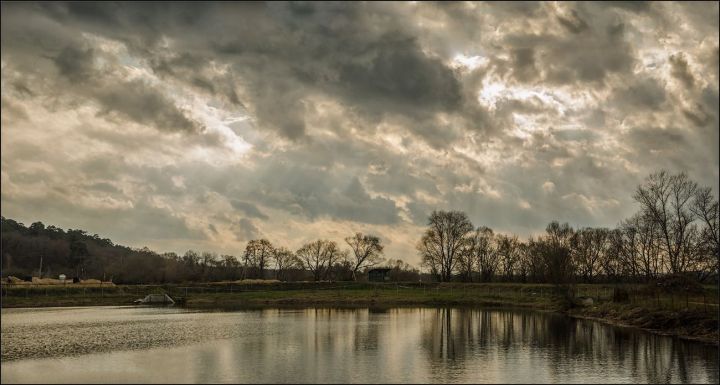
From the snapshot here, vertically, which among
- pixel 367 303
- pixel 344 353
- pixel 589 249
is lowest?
pixel 344 353

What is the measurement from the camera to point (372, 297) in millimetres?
117625

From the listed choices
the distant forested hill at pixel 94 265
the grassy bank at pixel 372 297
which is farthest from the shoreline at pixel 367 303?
the distant forested hill at pixel 94 265

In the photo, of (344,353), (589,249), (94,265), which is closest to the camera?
(344,353)

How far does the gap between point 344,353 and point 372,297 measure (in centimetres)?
7592

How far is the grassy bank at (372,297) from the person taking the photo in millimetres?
72306

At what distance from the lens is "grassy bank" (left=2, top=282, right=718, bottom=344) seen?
72306 millimetres

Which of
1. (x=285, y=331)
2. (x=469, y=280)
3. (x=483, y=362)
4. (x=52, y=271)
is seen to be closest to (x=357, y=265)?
(x=469, y=280)

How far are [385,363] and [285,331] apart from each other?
72.8 feet

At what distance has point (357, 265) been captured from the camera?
7416 inches

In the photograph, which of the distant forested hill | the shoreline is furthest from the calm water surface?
the distant forested hill

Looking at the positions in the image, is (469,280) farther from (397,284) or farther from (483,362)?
(483,362)

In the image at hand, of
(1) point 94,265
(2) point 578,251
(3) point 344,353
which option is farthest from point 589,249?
(1) point 94,265

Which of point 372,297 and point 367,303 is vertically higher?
point 372,297

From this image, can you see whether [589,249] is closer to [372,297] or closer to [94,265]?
[372,297]
